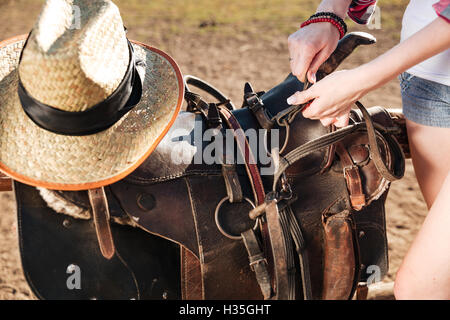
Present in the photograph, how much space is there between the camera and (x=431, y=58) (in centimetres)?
110

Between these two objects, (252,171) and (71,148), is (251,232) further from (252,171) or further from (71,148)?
(71,148)

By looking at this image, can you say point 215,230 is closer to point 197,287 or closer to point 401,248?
point 197,287

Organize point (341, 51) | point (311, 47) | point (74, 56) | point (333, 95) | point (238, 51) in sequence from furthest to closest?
point (238, 51) < point (341, 51) < point (311, 47) < point (333, 95) < point (74, 56)

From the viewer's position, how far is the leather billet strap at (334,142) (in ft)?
3.50

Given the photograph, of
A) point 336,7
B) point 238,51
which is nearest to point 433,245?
point 336,7

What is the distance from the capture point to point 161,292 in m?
1.14

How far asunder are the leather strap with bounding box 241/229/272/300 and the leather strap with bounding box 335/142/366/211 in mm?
315

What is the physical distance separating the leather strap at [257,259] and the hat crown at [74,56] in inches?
20.8

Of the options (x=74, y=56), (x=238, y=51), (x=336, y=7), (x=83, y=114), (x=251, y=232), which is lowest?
(x=251, y=232)

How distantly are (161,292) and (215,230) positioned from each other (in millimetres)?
244

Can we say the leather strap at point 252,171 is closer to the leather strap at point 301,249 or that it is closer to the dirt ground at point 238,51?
the leather strap at point 301,249

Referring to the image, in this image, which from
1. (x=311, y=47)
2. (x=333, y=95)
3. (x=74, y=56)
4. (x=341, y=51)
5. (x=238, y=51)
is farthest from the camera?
(x=238, y=51)

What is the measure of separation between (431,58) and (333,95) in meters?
0.35

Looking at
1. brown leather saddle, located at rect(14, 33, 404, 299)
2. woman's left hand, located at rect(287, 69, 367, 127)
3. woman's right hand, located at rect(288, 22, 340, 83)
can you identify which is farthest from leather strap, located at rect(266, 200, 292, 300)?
woman's right hand, located at rect(288, 22, 340, 83)
